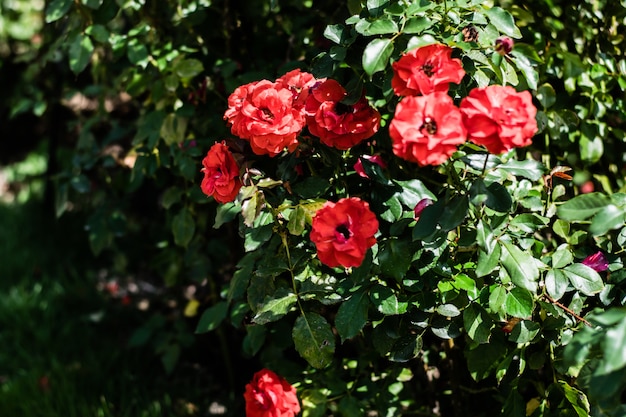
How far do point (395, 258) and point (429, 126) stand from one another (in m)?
0.31

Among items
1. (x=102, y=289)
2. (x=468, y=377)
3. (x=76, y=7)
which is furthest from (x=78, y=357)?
(x=468, y=377)

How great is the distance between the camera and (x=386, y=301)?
1.31 m

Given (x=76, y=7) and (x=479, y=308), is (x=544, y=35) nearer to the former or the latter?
(x=479, y=308)

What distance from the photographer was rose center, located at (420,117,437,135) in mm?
1055

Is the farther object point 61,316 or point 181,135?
point 61,316

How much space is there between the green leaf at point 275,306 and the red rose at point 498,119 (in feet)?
1.74

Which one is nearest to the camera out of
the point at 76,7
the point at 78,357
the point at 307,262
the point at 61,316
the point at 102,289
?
the point at 307,262

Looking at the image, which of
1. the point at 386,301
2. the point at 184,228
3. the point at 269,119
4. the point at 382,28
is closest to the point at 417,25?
the point at 382,28

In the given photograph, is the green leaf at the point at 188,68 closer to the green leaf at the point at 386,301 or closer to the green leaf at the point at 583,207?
the green leaf at the point at 386,301

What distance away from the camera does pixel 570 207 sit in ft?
3.52

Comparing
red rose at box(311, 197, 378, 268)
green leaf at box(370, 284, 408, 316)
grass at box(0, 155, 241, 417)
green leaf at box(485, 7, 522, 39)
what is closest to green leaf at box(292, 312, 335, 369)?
green leaf at box(370, 284, 408, 316)

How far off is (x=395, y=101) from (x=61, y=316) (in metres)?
1.95

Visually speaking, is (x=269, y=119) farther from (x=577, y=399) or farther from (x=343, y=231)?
(x=577, y=399)

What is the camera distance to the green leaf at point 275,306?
53.1 inches
